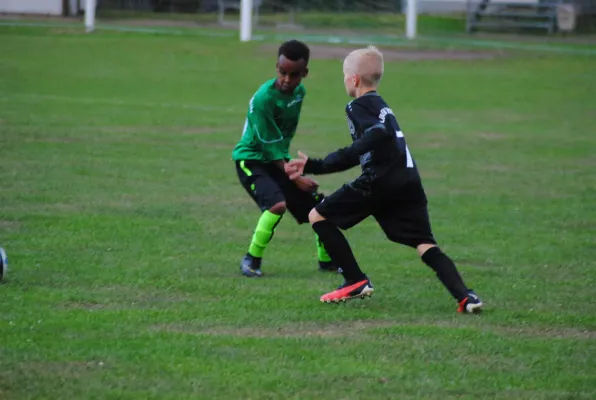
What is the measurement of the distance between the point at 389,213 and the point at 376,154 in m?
0.40

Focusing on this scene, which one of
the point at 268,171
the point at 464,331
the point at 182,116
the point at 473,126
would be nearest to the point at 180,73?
the point at 182,116

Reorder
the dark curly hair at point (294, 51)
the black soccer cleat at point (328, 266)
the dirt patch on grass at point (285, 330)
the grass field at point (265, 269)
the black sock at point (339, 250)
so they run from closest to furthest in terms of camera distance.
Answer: the grass field at point (265, 269)
the dirt patch on grass at point (285, 330)
the black sock at point (339, 250)
the dark curly hair at point (294, 51)
the black soccer cleat at point (328, 266)

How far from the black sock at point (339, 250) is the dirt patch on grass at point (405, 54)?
66.4 feet

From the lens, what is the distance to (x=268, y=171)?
817cm

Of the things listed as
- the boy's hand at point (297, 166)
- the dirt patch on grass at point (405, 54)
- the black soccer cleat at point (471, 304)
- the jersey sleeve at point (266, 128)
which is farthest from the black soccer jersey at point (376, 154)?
the dirt patch on grass at point (405, 54)

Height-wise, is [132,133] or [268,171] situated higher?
[268,171]

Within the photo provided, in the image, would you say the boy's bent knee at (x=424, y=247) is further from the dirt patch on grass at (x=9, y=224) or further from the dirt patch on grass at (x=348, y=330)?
the dirt patch on grass at (x=9, y=224)

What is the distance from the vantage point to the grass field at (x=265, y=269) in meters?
5.54

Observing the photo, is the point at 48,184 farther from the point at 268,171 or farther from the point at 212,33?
the point at 212,33

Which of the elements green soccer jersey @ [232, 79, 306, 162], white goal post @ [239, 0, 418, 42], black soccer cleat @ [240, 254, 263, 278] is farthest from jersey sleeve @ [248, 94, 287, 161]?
white goal post @ [239, 0, 418, 42]

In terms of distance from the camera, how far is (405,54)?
28.5 meters

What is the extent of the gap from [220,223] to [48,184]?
239 centimetres

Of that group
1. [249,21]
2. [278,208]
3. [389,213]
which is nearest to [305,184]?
[278,208]

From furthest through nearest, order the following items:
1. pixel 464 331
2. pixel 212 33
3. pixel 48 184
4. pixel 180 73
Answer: pixel 212 33
pixel 180 73
pixel 48 184
pixel 464 331
